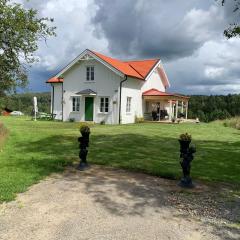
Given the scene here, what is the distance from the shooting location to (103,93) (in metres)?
32.6

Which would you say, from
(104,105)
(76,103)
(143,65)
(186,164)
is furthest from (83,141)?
(143,65)

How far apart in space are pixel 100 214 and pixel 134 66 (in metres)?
32.4

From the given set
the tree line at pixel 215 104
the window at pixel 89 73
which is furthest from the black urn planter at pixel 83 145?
the tree line at pixel 215 104

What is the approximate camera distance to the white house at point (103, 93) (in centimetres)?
3209

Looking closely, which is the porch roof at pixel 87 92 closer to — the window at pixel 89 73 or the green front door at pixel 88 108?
the green front door at pixel 88 108

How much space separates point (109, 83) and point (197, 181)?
23.5 m

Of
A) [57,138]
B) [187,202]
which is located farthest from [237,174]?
[57,138]

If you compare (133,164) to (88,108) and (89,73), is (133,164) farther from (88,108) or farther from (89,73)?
(89,73)

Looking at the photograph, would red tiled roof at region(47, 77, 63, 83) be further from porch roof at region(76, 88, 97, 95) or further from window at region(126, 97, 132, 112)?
window at region(126, 97, 132, 112)

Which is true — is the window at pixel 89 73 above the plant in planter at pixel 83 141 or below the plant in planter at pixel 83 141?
above

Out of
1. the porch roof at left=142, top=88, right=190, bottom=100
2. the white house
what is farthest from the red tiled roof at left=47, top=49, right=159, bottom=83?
the porch roof at left=142, top=88, right=190, bottom=100

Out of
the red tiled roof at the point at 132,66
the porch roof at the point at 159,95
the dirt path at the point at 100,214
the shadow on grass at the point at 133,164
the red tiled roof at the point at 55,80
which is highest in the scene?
the red tiled roof at the point at 132,66

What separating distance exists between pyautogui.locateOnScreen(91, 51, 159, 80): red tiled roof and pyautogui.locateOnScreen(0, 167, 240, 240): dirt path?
2378 centimetres

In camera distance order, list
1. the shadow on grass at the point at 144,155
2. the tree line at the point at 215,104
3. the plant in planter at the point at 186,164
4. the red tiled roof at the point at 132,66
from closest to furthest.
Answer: the plant in planter at the point at 186,164
the shadow on grass at the point at 144,155
the red tiled roof at the point at 132,66
the tree line at the point at 215,104
